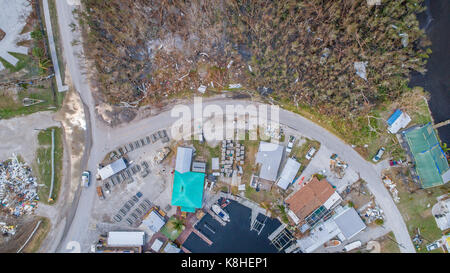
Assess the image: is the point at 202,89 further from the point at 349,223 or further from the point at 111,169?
the point at 349,223

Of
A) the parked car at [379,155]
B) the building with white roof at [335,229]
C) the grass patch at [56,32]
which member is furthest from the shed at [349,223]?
the grass patch at [56,32]

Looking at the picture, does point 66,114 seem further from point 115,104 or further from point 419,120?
point 419,120

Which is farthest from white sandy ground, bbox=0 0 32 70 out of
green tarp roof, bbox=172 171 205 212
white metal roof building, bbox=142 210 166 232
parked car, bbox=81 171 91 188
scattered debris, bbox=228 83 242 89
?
scattered debris, bbox=228 83 242 89

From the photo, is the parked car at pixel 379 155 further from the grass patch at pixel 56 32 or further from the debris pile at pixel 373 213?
the grass patch at pixel 56 32

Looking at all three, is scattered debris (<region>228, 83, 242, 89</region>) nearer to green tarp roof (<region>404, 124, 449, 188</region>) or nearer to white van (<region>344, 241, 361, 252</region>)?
green tarp roof (<region>404, 124, 449, 188</region>)

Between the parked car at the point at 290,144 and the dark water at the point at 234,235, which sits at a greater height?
the parked car at the point at 290,144
